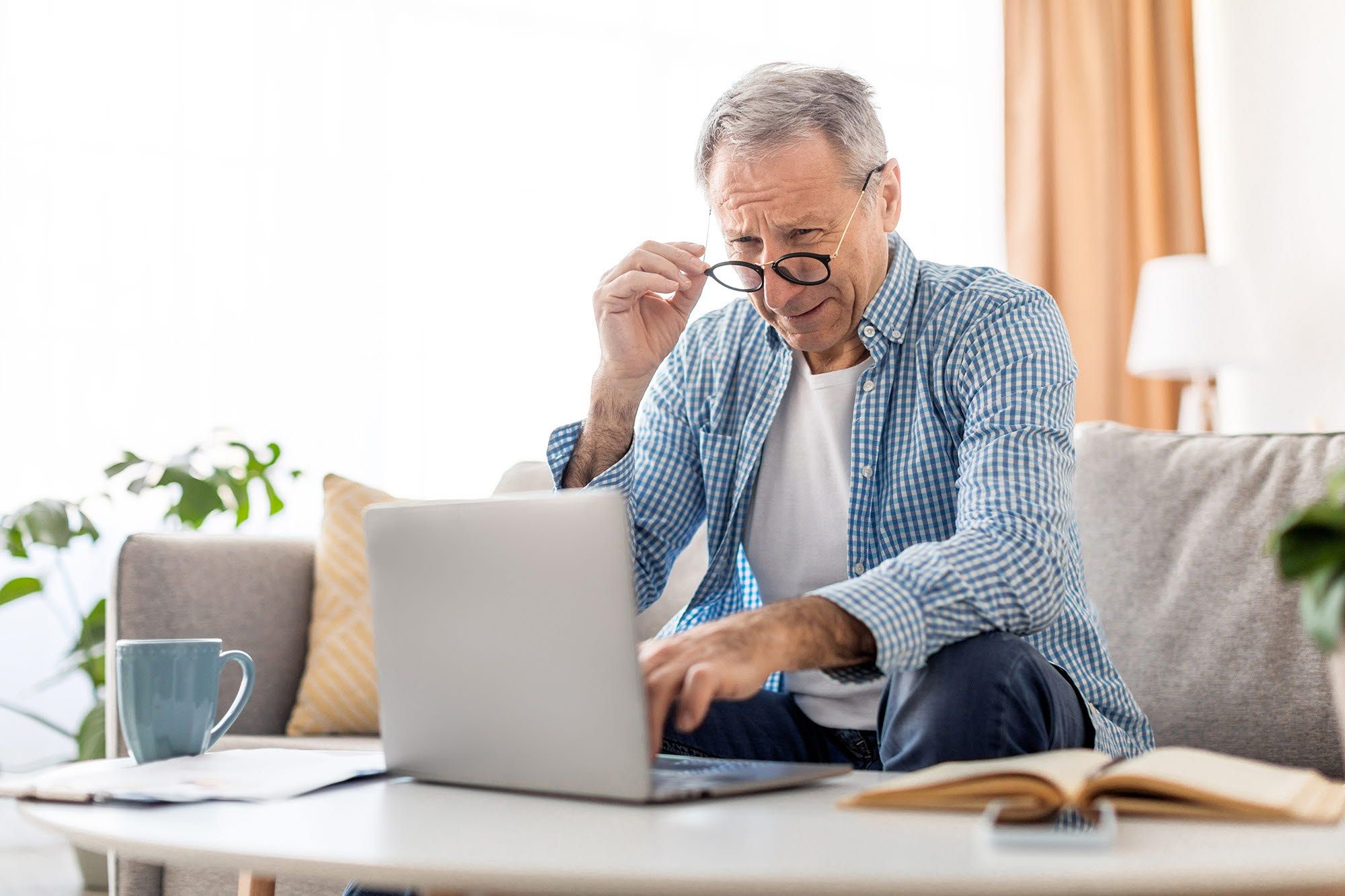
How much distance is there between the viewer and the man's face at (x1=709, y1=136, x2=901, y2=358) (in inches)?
56.7

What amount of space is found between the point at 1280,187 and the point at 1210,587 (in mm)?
2270

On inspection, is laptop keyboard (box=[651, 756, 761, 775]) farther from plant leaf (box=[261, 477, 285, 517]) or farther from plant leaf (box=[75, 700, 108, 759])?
plant leaf (box=[261, 477, 285, 517])

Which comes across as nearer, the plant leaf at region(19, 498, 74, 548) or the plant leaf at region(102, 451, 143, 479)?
the plant leaf at region(19, 498, 74, 548)

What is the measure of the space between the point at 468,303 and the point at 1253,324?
76.3 inches

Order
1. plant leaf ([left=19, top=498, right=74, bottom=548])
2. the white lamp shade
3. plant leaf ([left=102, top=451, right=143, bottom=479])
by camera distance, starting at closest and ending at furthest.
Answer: plant leaf ([left=19, top=498, right=74, bottom=548]) → plant leaf ([left=102, top=451, right=143, bottom=479]) → the white lamp shade

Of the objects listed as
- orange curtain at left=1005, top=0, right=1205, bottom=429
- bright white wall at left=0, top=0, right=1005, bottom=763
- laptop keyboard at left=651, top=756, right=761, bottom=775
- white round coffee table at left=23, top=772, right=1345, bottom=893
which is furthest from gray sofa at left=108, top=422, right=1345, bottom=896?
orange curtain at left=1005, top=0, right=1205, bottom=429

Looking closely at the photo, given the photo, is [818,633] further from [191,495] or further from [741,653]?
[191,495]

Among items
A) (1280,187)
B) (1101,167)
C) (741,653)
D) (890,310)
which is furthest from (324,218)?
(1280,187)

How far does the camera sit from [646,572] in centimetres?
156

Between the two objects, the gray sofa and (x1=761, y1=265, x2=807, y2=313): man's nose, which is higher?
(x1=761, y1=265, x2=807, y2=313): man's nose

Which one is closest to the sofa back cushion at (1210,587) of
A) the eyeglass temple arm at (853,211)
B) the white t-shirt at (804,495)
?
the white t-shirt at (804,495)

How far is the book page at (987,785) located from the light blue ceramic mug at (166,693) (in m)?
0.54

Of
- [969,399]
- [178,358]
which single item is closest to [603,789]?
[969,399]

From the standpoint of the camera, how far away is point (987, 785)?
0.76m
